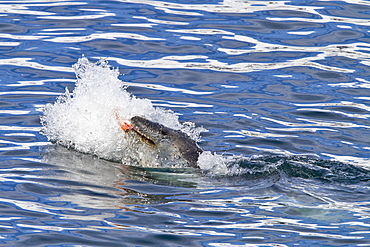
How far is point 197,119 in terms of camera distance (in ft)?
43.4

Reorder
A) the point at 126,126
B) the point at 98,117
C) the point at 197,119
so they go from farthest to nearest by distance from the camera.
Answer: the point at 197,119
the point at 98,117
the point at 126,126

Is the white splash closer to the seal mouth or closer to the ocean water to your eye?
the ocean water

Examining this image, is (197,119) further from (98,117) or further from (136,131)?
(136,131)

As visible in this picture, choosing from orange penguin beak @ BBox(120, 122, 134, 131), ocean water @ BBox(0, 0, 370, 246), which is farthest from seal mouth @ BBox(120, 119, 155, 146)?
ocean water @ BBox(0, 0, 370, 246)

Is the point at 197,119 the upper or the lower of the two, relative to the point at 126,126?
lower

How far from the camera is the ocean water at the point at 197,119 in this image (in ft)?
27.6

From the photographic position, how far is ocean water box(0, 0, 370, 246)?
840cm

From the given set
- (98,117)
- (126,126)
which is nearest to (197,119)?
(98,117)

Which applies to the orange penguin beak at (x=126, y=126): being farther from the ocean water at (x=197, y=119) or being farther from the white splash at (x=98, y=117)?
the ocean water at (x=197, y=119)

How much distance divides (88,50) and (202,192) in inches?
333

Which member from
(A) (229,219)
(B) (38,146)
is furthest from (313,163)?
(B) (38,146)

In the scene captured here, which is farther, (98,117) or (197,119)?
(197,119)

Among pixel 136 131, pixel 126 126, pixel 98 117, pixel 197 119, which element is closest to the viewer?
pixel 136 131

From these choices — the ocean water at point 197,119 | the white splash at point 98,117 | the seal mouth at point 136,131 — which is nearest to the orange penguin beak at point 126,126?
the seal mouth at point 136,131
